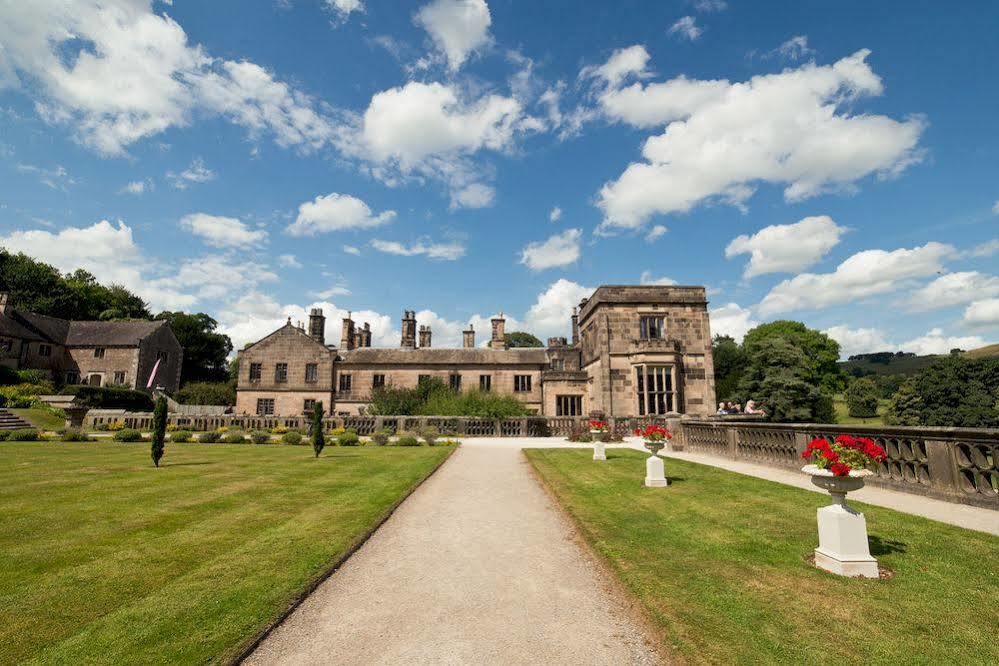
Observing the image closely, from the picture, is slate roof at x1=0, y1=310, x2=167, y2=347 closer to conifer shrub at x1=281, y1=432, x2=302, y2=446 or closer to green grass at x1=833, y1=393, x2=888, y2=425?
conifer shrub at x1=281, y1=432, x2=302, y2=446

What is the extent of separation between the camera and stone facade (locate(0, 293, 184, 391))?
1809 inches

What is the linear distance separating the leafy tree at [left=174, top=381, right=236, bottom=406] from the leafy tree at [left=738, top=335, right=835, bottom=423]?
55.1m

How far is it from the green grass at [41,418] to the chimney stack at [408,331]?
25415 mm

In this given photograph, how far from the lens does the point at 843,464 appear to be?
599 cm

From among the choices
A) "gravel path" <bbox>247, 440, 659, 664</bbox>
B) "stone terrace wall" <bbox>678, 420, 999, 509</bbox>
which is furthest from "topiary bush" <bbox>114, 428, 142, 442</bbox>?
"stone terrace wall" <bbox>678, 420, 999, 509</bbox>

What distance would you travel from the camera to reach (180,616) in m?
4.69

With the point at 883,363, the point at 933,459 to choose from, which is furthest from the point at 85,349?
the point at 883,363

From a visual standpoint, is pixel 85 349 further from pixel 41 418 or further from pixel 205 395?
pixel 41 418

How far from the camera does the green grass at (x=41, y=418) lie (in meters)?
29.0

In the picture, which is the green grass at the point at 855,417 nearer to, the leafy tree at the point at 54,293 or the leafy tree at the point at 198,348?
the leafy tree at the point at 198,348

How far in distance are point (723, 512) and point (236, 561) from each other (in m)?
8.35

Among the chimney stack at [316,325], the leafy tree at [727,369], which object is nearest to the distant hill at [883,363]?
the leafy tree at [727,369]

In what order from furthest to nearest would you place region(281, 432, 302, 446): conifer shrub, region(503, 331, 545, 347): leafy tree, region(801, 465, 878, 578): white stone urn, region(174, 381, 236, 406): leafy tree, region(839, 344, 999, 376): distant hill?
region(839, 344, 999, 376): distant hill, region(503, 331, 545, 347): leafy tree, region(174, 381, 236, 406): leafy tree, region(281, 432, 302, 446): conifer shrub, region(801, 465, 878, 578): white stone urn

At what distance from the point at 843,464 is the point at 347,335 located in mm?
Result: 44870
